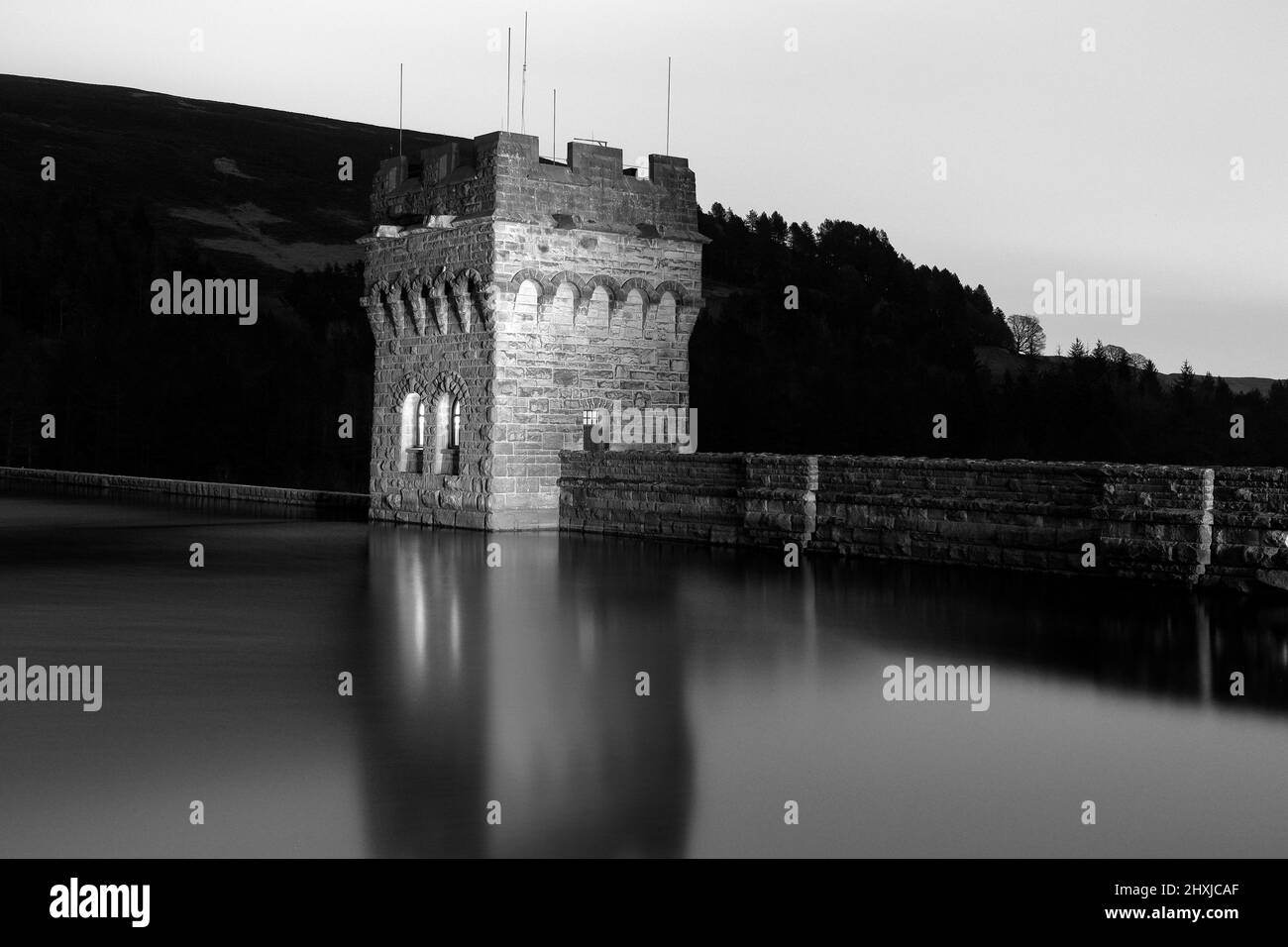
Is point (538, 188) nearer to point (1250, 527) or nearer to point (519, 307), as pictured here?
point (519, 307)

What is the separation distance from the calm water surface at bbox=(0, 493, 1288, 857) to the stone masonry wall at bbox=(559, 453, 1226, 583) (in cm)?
64

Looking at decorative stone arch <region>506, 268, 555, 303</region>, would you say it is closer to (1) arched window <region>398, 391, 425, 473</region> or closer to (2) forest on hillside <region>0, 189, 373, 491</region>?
(1) arched window <region>398, 391, 425, 473</region>

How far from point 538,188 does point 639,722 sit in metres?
13.9

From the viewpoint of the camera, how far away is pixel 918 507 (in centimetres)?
1527

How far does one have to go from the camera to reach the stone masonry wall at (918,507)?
12742 millimetres

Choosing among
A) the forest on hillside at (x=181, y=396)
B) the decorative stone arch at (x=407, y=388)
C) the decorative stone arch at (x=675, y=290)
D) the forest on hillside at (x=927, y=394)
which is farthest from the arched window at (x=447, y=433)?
the forest on hillside at (x=181, y=396)

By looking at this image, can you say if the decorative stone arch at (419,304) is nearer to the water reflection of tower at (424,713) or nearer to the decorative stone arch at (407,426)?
the decorative stone arch at (407,426)

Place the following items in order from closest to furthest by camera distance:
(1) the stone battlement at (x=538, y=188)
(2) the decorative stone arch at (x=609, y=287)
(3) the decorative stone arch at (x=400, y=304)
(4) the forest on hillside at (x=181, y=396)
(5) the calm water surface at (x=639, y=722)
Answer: (5) the calm water surface at (x=639, y=722) < (1) the stone battlement at (x=538, y=188) < (2) the decorative stone arch at (x=609, y=287) < (3) the decorative stone arch at (x=400, y=304) < (4) the forest on hillside at (x=181, y=396)

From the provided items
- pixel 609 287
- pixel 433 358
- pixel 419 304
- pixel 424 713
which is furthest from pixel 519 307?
pixel 424 713

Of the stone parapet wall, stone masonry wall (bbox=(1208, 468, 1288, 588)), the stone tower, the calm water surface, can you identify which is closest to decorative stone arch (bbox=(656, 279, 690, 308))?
the stone tower

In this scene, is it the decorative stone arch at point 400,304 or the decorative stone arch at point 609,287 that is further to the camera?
the decorative stone arch at point 400,304

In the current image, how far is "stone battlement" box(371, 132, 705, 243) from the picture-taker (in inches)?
781

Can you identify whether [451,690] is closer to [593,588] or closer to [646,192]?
[593,588]

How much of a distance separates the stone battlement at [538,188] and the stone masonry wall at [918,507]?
343 cm
